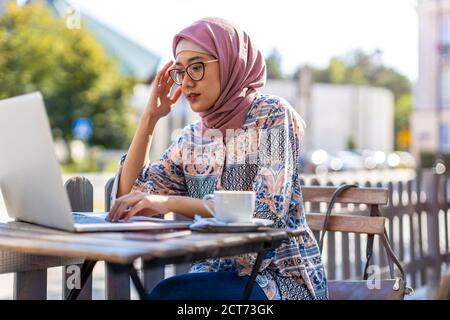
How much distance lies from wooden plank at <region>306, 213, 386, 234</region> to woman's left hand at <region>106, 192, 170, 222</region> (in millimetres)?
1235

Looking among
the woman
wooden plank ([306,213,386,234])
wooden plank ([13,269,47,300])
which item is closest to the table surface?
the woman

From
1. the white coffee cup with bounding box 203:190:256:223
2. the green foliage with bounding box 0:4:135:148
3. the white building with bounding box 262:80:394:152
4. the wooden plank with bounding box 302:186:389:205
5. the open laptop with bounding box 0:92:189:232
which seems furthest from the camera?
the white building with bounding box 262:80:394:152

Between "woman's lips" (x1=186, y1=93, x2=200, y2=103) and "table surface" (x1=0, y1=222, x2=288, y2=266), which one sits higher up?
"woman's lips" (x1=186, y1=93, x2=200, y2=103)

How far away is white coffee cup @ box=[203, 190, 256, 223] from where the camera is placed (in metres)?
2.16

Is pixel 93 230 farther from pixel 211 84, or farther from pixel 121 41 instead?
pixel 121 41

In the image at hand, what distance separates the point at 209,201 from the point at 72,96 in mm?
31808

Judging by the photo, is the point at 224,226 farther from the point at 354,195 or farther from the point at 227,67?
the point at 354,195

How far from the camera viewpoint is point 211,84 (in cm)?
277

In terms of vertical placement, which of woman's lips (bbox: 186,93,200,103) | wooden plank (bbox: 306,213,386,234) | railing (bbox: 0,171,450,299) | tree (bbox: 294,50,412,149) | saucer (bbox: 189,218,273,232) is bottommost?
railing (bbox: 0,171,450,299)

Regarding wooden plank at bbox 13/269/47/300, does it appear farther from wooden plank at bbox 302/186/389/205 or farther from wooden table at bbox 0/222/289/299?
wooden plank at bbox 302/186/389/205

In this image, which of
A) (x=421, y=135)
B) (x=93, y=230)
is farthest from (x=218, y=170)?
(x=421, y=135)

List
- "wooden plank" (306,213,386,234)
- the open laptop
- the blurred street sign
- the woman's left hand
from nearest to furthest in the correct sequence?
1. the open laptop
2. the woman's left hand
3. "wooden plank" (306,213,386,234)
4. the blurred street sign

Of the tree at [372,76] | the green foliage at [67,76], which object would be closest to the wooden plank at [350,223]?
the green foliage at [67,76]

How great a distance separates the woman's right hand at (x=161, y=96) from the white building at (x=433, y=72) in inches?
1478
